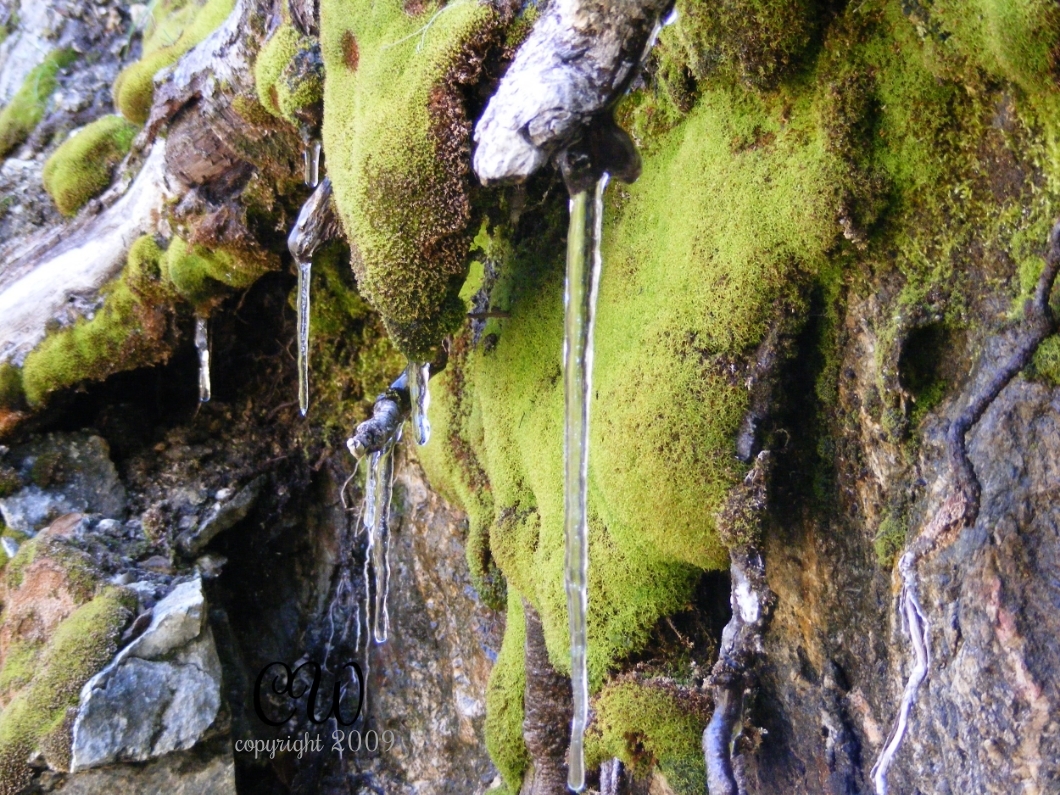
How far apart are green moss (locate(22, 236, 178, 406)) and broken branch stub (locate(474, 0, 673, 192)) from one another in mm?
3727

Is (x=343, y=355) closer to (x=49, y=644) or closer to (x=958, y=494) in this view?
(x=49, y=644)

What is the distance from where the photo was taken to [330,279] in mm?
5391

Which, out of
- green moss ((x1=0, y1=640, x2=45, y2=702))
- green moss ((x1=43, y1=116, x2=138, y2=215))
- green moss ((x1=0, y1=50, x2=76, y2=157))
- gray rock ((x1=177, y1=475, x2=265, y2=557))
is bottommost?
green moss ((x1=0, y1=640, x2=45, y2=702))

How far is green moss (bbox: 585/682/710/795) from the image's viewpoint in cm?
307

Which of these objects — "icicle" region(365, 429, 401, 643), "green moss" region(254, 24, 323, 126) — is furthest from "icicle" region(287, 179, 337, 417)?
"icicle" region(365, 429, 401, 643)

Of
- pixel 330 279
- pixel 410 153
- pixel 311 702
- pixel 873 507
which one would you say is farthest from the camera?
pixel 311 702

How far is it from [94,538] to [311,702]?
202 centimetres

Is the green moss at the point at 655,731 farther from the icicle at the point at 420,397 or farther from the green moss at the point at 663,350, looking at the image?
the icicle at the point at 420,397

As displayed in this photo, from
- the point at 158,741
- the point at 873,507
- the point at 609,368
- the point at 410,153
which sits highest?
the point at 410,153

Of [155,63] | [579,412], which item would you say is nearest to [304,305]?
[579,412]

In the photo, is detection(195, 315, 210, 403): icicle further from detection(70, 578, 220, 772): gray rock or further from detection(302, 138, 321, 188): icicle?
detection(302, 138, 321, 188): icicle

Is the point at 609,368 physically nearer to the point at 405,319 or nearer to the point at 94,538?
the point at 405,319

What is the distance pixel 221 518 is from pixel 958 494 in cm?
507

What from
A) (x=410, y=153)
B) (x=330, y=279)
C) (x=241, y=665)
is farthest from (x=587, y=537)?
(x=241, y=665)
